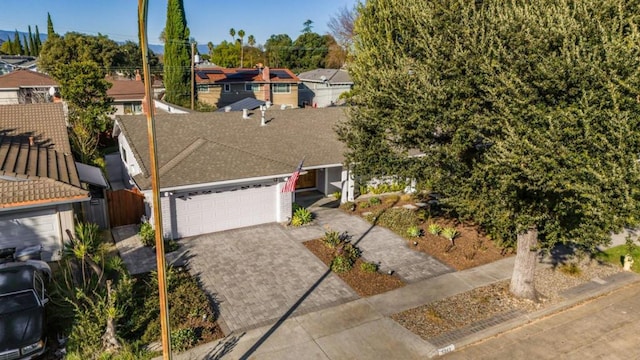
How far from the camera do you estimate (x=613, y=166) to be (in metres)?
8.54

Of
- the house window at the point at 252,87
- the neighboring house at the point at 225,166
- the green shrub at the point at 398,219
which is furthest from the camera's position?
the house window at the point at 252,87

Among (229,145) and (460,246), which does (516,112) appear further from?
(229,145)

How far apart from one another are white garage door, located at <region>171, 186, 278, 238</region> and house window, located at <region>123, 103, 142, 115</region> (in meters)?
30.6

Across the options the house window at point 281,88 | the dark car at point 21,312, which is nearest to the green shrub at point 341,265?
the dark car at point 21,312

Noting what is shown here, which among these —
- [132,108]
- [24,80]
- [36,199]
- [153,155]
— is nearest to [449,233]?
[153,155]

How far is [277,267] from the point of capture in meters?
15.8

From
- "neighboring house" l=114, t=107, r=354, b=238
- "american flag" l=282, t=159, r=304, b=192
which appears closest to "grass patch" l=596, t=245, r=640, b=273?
"neighboring house" l=114, t=107, r=354, b=238

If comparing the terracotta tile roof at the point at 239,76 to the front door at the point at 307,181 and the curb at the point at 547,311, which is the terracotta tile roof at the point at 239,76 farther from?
the curb at the point at 547,311

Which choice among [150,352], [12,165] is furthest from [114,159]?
[150,352]

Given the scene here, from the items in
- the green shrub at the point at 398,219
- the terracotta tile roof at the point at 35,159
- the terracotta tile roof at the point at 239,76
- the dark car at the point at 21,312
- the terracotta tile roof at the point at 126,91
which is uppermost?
→ the terracotta tile roof at the point at 239,76

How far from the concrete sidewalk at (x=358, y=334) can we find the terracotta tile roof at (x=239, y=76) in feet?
134

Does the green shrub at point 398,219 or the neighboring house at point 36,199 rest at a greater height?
the neighboring house at point 36,199

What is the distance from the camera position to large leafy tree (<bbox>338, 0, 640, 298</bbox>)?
9.03 metres

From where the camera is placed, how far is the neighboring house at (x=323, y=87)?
57.4 m
